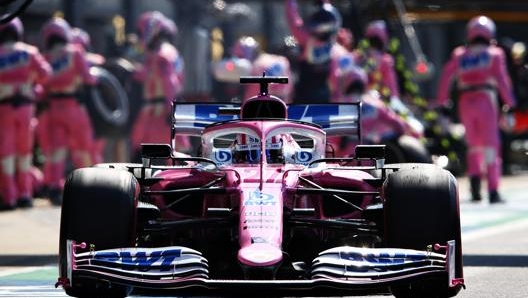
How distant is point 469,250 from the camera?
45.4ft

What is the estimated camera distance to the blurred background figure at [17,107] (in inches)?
750

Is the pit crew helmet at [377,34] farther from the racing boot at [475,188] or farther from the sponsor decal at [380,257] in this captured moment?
the sponsor decal at [380,257]

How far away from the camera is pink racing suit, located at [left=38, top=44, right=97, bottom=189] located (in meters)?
20.0

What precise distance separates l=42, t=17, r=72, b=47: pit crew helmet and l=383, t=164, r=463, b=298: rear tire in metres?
11.5

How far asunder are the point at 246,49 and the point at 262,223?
1550cm

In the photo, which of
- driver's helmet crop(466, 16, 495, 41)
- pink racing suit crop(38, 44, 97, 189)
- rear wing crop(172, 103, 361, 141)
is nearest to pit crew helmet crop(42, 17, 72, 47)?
pink racing suit crop(38, 44, 97, 189)

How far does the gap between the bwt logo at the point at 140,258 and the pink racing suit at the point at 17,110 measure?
443 inches

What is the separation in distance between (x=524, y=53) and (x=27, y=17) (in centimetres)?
1079

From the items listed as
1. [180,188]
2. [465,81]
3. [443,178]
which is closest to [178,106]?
[180,188]

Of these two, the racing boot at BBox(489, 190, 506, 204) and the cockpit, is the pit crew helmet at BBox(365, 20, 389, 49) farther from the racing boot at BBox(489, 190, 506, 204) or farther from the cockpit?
the cockpit

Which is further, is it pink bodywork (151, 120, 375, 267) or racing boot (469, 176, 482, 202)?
racing boot (469, 176, 482, 202)

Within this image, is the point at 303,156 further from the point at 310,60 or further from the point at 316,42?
the point at 310,60

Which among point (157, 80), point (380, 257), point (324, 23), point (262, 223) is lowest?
point (380, 257)

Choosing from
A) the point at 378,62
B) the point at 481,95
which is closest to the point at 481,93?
the point at 481,95
